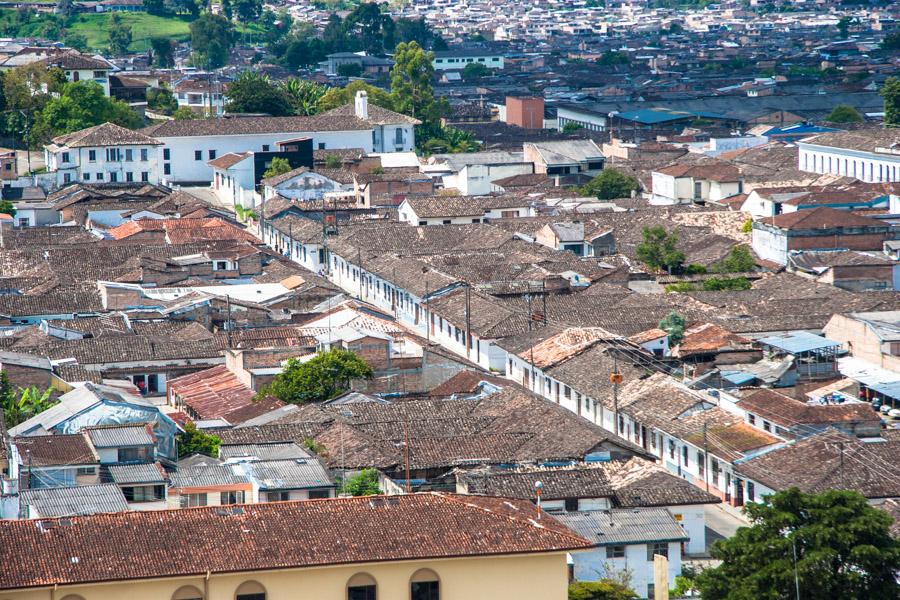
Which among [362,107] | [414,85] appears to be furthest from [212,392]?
[414,85]

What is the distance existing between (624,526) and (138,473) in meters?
6.75

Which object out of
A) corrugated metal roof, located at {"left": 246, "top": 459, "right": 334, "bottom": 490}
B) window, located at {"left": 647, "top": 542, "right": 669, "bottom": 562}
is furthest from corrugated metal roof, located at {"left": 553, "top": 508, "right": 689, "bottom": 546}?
corrugated metal roof, located at {"left": 246, "top": 459, "right": 334, "bottom": 490}

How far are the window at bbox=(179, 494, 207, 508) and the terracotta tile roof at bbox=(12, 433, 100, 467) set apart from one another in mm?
1648

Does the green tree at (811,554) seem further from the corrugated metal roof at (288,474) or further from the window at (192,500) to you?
the window at (192,500)

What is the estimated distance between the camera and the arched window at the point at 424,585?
16.9m

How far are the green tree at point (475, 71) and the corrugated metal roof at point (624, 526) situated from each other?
95.3m

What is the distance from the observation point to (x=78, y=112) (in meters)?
66.1

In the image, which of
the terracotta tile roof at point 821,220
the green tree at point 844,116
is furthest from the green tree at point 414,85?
the terracotta tile roof at point 821,220

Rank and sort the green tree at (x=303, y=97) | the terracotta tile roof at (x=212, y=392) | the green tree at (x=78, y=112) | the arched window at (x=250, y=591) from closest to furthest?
the arched window at (x=250, y=591) < the terracotta tile roof at (x=212, y=392) < the green tree at (x=78, y=112) < the green tree at (x=303, y=97)

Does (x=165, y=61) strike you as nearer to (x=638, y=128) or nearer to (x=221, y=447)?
(x=638, y=128)

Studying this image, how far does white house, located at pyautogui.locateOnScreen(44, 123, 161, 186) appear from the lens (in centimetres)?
5994

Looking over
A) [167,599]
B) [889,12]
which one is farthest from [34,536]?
[889,12]

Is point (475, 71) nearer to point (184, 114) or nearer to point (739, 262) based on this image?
point (184, 114)

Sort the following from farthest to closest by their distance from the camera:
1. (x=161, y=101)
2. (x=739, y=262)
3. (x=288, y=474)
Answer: (x=161, y=101) → (x=739, y=262) → (x=288, y=474)
